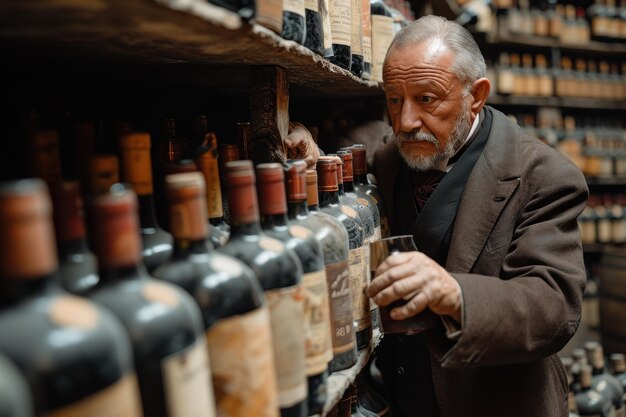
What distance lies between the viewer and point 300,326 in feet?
3.17

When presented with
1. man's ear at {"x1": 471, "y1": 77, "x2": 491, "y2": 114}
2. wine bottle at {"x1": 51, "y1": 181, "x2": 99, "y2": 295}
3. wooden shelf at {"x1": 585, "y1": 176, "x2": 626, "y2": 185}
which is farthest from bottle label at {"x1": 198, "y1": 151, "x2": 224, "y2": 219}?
wooden shelf at {"x1": 585, "y1": 176, "x2": 626, "y2": 185}

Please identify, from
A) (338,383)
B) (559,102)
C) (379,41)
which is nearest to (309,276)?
(338,383)

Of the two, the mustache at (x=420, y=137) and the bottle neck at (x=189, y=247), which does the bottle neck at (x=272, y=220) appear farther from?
the mustache at (x=420, y=137)

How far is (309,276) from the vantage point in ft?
3.40

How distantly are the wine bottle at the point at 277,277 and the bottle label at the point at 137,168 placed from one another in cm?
12

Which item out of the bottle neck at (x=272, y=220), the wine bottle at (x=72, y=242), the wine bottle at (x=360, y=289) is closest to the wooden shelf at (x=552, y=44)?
the wine bottle at (x=360, y=289)

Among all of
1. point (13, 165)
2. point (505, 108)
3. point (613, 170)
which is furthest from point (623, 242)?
point (13, 165)

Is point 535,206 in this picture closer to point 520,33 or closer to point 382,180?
point 382,180

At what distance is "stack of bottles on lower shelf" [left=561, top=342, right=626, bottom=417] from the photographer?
9.34 feet

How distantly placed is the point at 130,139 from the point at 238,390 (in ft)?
1.24

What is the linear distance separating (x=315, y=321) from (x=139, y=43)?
0.55 metres

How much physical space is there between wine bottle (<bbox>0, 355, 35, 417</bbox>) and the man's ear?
1.63 m

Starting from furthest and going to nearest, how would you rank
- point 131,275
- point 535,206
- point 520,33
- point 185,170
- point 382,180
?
point 520,33
point 382,180
point 535,206
point 185,170
point 131,275

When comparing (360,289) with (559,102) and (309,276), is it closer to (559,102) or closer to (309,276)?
(309,276)
